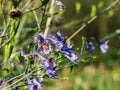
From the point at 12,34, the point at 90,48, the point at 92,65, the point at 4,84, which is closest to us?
the point at 12,34

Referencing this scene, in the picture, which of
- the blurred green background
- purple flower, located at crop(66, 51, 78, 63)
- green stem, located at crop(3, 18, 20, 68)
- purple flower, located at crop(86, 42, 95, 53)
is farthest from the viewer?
the blurred green background

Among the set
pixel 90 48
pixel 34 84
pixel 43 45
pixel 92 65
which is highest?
pixel 92 65

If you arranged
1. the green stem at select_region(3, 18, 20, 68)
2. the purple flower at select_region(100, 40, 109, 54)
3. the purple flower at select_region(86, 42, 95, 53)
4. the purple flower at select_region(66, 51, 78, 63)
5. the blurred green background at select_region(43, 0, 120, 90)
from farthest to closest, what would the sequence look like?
the blurred green background at select_region(43, 0, 120, 90) < the purple flower at select_region(100, 40, 109, 54) < the purple flower at select_region(86, 42, 95, 53) < the purple flower at select_region(66, 51, 78, 63) < the green stem at select_region(3, 18, 20, 68)

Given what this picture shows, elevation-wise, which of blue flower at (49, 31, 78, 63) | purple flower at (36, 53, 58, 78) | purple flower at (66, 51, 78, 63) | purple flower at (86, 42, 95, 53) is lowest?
purple flower at (36, 53, 58, 78)

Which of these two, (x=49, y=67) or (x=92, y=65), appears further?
(x=92, y=65)

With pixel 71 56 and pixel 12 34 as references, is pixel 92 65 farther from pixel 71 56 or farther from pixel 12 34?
pixel 12 34

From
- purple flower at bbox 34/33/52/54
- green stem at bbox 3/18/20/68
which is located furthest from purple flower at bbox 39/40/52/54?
green stem at bbox 3/18/20/68

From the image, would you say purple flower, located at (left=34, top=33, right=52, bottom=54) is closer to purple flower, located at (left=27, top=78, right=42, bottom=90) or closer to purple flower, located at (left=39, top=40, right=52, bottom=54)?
purple flower, located at (left=39, top=40, right=52, bottom=54)

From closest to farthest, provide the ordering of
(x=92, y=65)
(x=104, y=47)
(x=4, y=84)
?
(x=4, y=84), (x=104, y=47), (x=92, y=65)

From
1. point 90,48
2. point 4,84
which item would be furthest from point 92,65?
point 4,84

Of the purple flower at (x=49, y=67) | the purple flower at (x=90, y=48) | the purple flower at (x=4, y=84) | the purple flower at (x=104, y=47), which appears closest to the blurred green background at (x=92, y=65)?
the purple flower at (x=104, y=47)

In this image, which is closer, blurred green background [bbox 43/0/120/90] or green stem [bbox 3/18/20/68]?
green stem [bbox 3/18/20/68]

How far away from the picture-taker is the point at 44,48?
1.87m

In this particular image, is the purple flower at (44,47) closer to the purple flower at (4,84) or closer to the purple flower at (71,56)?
the purple flower at (71,56)
